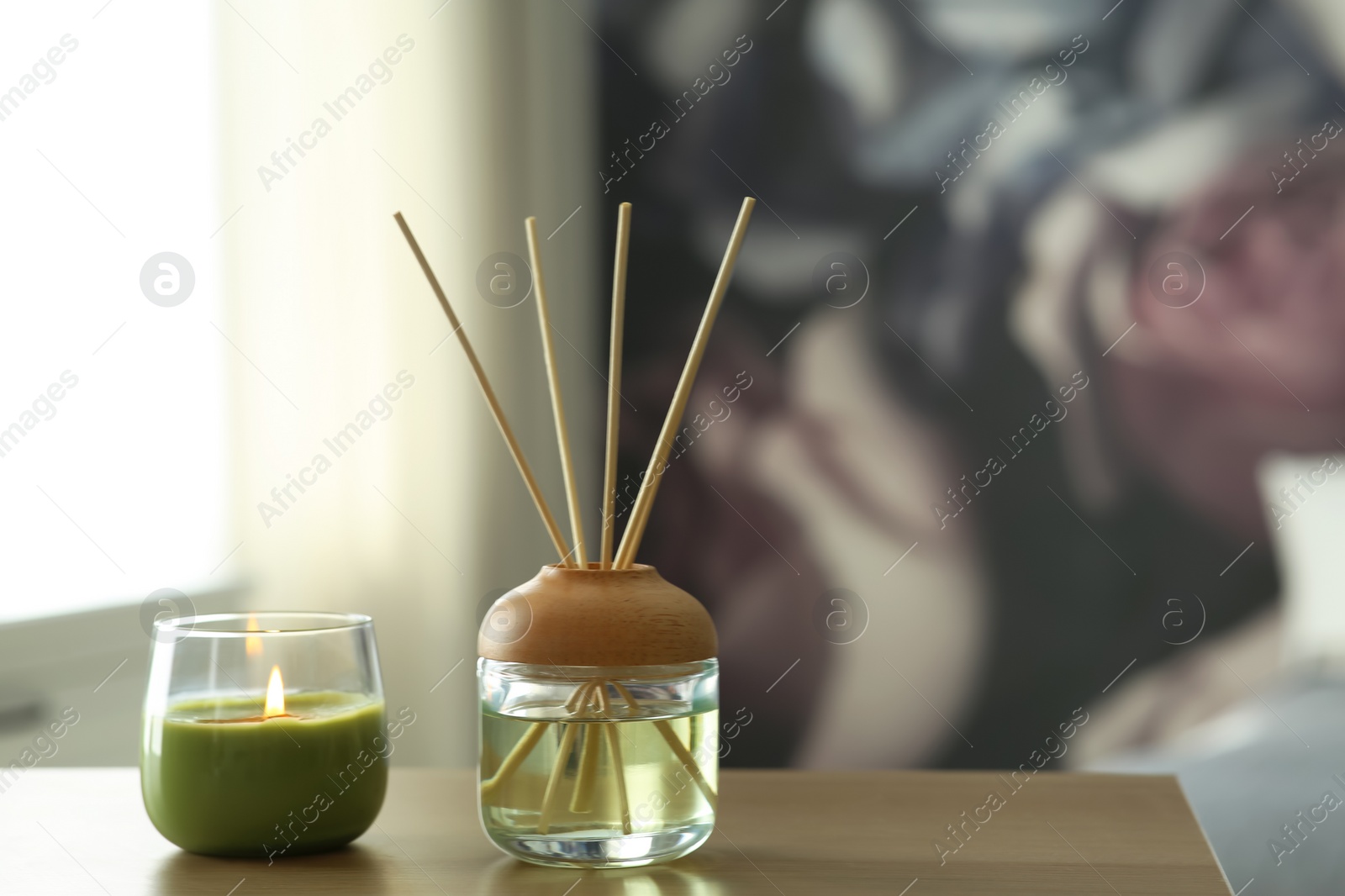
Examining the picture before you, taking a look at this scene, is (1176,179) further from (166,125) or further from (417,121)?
(166,125)

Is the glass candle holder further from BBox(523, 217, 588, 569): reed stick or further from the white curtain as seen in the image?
the white curtain

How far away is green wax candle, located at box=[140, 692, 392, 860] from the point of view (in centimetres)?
66

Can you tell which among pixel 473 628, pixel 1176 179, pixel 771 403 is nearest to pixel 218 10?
pixel 473 628

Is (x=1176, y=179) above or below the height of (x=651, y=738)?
above

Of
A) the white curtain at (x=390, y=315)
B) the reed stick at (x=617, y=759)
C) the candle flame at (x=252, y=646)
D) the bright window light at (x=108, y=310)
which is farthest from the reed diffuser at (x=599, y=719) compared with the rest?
the white curtain at (x=390, y=315)

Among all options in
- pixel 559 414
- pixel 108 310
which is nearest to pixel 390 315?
pixel 108 310

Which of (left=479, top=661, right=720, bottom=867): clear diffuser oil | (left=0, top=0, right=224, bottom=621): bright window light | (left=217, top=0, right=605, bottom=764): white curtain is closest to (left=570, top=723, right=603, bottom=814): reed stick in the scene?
(left=479, top=661, right=720, bottom=867): clear diffuser oil

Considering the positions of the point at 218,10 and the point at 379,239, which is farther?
the point at 379,239

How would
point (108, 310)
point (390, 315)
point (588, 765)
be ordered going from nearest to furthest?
point (588, 765), point (108, 310), point (390, 315)

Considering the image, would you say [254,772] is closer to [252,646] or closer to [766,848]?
[252,646]

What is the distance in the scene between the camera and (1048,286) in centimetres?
249

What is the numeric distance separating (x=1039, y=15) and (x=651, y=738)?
2158 millimetres

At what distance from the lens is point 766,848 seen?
0.71 metres

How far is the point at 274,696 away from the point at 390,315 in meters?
1.43
